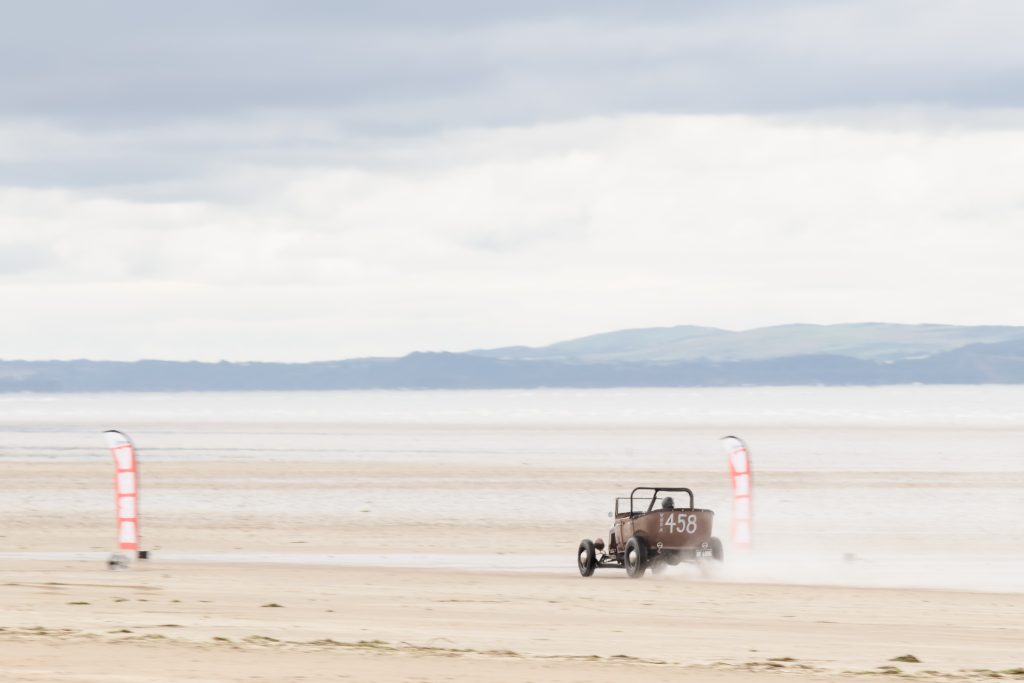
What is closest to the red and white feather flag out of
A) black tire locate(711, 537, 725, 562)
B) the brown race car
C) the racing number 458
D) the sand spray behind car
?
the brown race car

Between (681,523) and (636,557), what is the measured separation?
910mm

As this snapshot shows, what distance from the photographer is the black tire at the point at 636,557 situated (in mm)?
25016

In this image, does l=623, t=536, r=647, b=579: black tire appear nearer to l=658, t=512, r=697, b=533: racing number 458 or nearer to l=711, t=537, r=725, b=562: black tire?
l=658, t=512, r=697, b=533: racing number 458

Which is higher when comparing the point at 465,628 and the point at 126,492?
the point at 126,492

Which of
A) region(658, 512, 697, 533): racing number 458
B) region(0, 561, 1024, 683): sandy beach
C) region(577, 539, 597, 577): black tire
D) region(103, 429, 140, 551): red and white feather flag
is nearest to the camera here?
region(0, 561, 1024, 683): sandy beach

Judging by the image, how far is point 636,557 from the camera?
25047 millimetres

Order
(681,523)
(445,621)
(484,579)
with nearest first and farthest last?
(445,621)
(484,579)
(681,523)

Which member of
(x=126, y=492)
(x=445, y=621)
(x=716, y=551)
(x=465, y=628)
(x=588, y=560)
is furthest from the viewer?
(x=126, y=492)

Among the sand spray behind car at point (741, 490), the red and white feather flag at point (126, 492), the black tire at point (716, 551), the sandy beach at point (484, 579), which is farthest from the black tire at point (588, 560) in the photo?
the red and white feather flag at point (126, 492)

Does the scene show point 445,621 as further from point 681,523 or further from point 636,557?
point 681,523

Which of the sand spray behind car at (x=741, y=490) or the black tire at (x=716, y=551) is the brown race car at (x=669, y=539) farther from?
the sand spray behind car at (x=741, y=490)

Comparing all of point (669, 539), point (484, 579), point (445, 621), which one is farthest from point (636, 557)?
point (445, 621)

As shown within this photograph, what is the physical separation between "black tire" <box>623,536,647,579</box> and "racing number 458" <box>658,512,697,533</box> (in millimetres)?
458

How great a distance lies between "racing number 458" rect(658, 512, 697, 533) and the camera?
81.9 ft
